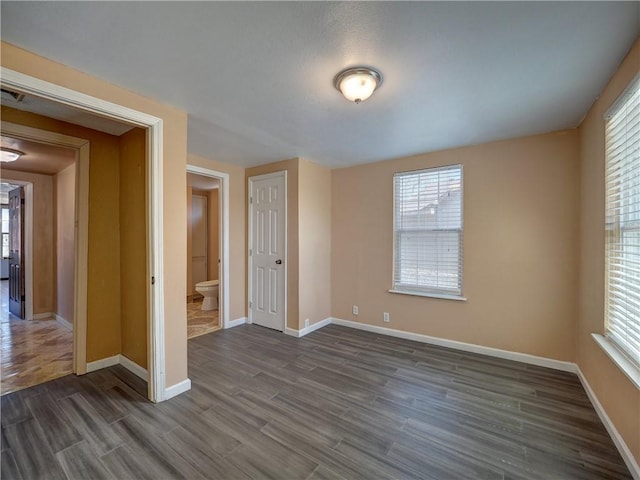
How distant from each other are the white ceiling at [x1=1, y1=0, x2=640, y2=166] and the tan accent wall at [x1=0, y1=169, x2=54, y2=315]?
364 centimetres

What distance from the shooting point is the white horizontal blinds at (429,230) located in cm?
336

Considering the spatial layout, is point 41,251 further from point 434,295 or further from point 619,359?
point 619,359

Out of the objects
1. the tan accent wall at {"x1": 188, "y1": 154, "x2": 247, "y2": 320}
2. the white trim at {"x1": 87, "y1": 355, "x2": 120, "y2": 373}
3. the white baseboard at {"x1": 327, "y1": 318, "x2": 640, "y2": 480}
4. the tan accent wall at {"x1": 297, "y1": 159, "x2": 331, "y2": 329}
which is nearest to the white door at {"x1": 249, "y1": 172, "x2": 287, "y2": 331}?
the tan accent wall at {"x1": 188, "y1": 154, "x2": 247, "y2": 320}

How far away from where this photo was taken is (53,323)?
4.22 meters

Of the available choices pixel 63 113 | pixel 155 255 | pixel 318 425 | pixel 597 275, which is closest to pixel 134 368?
pixel 155 255

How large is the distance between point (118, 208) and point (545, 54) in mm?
3794

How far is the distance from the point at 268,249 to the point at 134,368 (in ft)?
6.77

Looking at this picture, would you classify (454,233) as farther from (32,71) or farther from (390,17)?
(32,71)

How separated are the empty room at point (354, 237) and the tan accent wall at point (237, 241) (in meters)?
0.10

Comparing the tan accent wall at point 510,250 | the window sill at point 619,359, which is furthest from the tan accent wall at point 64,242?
the window sill at point 619,359

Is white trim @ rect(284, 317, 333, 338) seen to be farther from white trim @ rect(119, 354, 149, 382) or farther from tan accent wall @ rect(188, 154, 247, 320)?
white trim @ rect(119, 354, 149, 382)

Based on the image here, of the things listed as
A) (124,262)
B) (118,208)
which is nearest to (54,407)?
(124,262)

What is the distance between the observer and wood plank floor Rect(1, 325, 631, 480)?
161 centimetres

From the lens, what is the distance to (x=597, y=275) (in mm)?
2164
